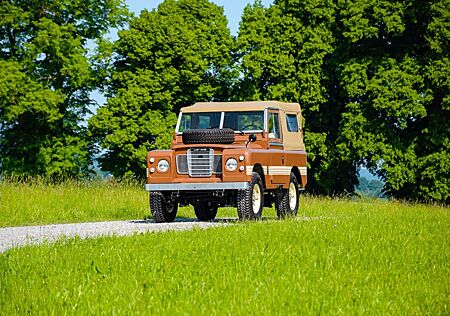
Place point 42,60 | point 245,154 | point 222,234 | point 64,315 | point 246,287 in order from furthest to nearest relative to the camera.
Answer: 1. point 42,60
2. point 245,154
3. point 222,234
4. point 246,287
5. point 64,315

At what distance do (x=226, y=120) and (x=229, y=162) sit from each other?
208 cm

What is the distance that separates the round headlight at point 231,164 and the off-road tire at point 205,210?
115 inches

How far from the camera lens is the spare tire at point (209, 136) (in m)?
18.8

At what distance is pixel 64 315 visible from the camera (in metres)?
6.98

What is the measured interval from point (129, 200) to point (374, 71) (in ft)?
68.7

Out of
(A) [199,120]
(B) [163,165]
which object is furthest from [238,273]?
(A) [199,120]

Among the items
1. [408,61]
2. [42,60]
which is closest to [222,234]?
[408,61]

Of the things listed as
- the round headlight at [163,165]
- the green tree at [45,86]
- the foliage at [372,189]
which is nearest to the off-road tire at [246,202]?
the round headlight at [163,165]

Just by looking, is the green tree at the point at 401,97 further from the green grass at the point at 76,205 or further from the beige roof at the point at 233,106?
the beige roof at the point at 233,106

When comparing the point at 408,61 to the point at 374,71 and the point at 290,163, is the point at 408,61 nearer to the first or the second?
the point at 374,71

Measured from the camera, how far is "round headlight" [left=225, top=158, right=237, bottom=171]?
17797 mm

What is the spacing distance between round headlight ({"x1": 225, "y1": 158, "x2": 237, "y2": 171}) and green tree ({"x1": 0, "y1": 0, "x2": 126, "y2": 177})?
2582cm

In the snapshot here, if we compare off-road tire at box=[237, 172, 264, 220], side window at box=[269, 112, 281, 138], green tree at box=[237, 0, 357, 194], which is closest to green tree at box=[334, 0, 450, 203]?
green tree at box=[237, 0, 357, 194]

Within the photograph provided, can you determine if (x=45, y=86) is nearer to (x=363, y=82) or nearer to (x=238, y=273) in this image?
(x=363, y=82)
